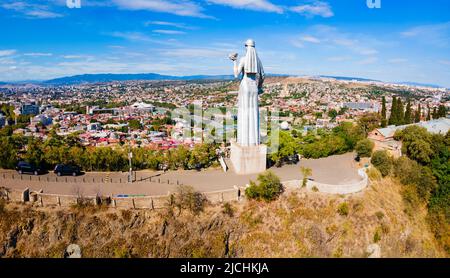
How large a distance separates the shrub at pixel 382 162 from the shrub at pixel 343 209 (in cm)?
609

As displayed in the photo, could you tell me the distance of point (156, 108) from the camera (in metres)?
70.6

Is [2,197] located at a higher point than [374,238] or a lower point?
higher

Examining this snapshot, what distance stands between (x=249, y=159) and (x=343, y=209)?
19.3 ft

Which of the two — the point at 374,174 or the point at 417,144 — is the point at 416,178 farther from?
the point at 417,144

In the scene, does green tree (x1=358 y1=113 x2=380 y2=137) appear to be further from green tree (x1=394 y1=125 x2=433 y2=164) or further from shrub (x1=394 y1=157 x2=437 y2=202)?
shrub (x1=394 y1=157 x2=437 y2=202)

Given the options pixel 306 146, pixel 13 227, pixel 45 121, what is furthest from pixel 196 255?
pixel 45 121

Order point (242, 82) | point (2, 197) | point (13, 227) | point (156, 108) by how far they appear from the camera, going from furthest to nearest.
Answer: point (156, 108) → point (242, 82) → point (2, 197) → point (13, 227)

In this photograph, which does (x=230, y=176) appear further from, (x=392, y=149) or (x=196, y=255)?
(x=392, y=149)

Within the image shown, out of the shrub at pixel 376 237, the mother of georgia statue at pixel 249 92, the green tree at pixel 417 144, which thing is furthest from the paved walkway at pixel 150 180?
the green tree at pixel 417 144

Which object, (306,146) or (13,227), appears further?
(306,146)

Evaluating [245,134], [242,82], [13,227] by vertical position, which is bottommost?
[13,227]

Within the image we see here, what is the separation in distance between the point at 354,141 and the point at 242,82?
13.0m

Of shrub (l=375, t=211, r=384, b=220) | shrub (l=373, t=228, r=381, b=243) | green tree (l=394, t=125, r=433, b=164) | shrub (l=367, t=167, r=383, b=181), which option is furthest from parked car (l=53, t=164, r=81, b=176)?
green tree (l=394, t=125, r=433, b=164)

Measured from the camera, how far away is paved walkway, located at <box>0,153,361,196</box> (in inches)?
666
